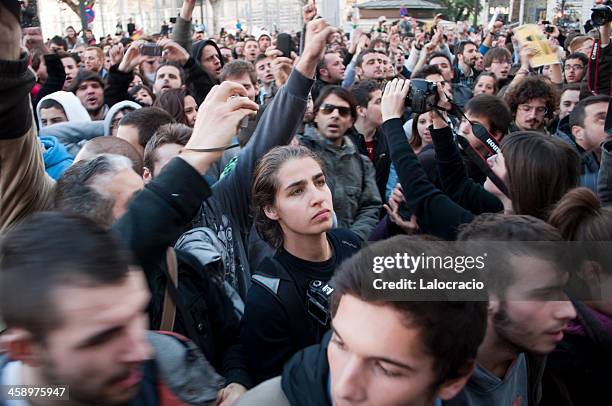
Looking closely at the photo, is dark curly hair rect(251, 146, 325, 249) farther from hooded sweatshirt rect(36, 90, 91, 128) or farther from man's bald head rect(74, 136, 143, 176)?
hooded sweatshirt rect(36, 90, 91, 128)

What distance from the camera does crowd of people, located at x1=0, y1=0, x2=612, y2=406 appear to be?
1049 mm

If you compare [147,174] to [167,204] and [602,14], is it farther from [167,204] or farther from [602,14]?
[602,14]

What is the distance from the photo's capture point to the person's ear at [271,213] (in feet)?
7.07

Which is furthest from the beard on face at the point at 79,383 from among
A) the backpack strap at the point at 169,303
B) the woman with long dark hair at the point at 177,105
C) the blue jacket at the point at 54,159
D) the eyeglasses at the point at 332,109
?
the woman with long dark hair at the point at 177,105

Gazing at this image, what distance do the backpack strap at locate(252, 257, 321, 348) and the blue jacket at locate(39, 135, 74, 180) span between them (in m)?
1.57

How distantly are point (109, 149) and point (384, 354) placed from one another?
190cm

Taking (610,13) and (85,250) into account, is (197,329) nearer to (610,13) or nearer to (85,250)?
(85,250)

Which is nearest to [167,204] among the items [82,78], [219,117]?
[219,117]

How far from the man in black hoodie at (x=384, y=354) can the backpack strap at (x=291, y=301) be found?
0.49 metres

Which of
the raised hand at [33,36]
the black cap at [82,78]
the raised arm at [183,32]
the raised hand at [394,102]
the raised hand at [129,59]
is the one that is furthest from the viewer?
the raised arm at [183,32]

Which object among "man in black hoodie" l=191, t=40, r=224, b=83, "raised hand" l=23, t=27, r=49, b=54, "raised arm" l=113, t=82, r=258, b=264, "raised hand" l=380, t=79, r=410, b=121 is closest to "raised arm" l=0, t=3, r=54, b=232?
"raised arm" l=113, t=82, r=258, b=264

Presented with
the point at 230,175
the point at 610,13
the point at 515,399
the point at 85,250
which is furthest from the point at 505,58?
the point at 85,250

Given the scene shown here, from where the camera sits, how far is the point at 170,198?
130 cm

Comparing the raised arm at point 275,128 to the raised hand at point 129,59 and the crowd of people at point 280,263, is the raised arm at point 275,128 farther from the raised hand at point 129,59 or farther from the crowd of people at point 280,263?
the raised hand at point 129,59
